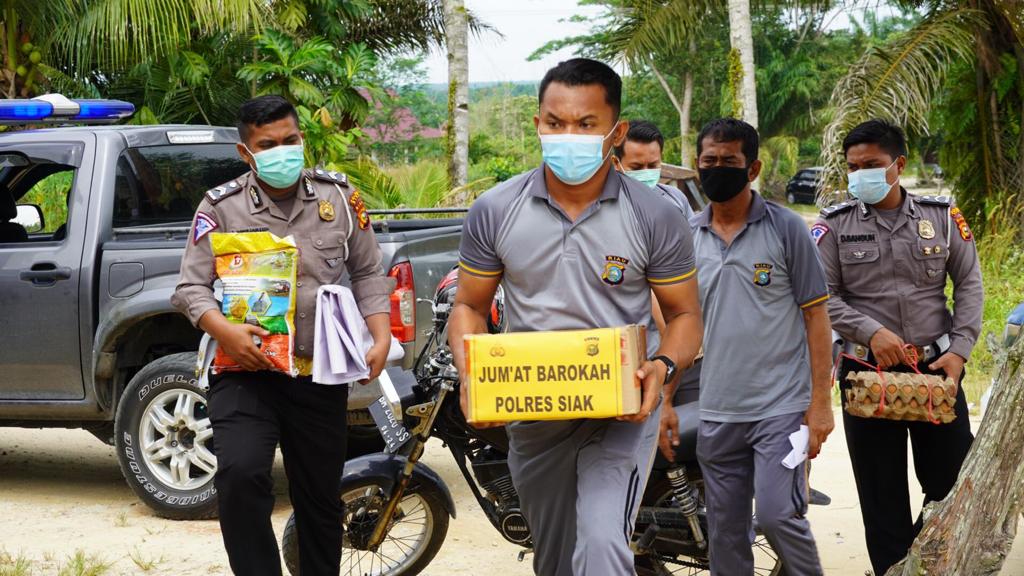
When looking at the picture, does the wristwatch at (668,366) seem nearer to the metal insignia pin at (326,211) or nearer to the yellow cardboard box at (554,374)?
the yellow cardboard box at (554,374)

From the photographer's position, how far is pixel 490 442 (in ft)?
16.8

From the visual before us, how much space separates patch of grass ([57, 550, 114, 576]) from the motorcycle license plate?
156 cm

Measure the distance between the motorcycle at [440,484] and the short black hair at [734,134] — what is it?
1.12 m

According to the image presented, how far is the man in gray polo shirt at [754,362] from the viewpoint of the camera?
14.5 ft

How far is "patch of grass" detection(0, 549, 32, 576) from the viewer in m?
5.52

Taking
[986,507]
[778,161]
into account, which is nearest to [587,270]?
[986,507]

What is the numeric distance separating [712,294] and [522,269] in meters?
1.18

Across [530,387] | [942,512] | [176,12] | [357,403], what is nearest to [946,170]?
[176,12]

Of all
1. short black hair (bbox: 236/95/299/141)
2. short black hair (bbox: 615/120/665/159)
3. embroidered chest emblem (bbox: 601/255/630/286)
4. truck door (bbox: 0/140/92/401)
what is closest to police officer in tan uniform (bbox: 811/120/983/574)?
short black hair (bbox: 615/120/665/159)

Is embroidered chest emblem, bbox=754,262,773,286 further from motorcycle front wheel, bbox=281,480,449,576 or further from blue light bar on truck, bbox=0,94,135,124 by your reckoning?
blue light bar on truck, bbox=0,94,135,124

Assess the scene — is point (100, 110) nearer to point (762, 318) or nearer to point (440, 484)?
point (440, 484)

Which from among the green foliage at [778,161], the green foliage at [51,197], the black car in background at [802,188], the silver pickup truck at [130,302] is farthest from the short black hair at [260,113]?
the black car in background at [802,188]

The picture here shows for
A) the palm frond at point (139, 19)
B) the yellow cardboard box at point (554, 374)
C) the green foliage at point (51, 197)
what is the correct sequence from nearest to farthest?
the yellow cardboard box at point (554, 374) < the green foliage at point (51, 197) < the palm frond at point (139, 19)

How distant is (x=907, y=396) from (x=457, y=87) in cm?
1082
